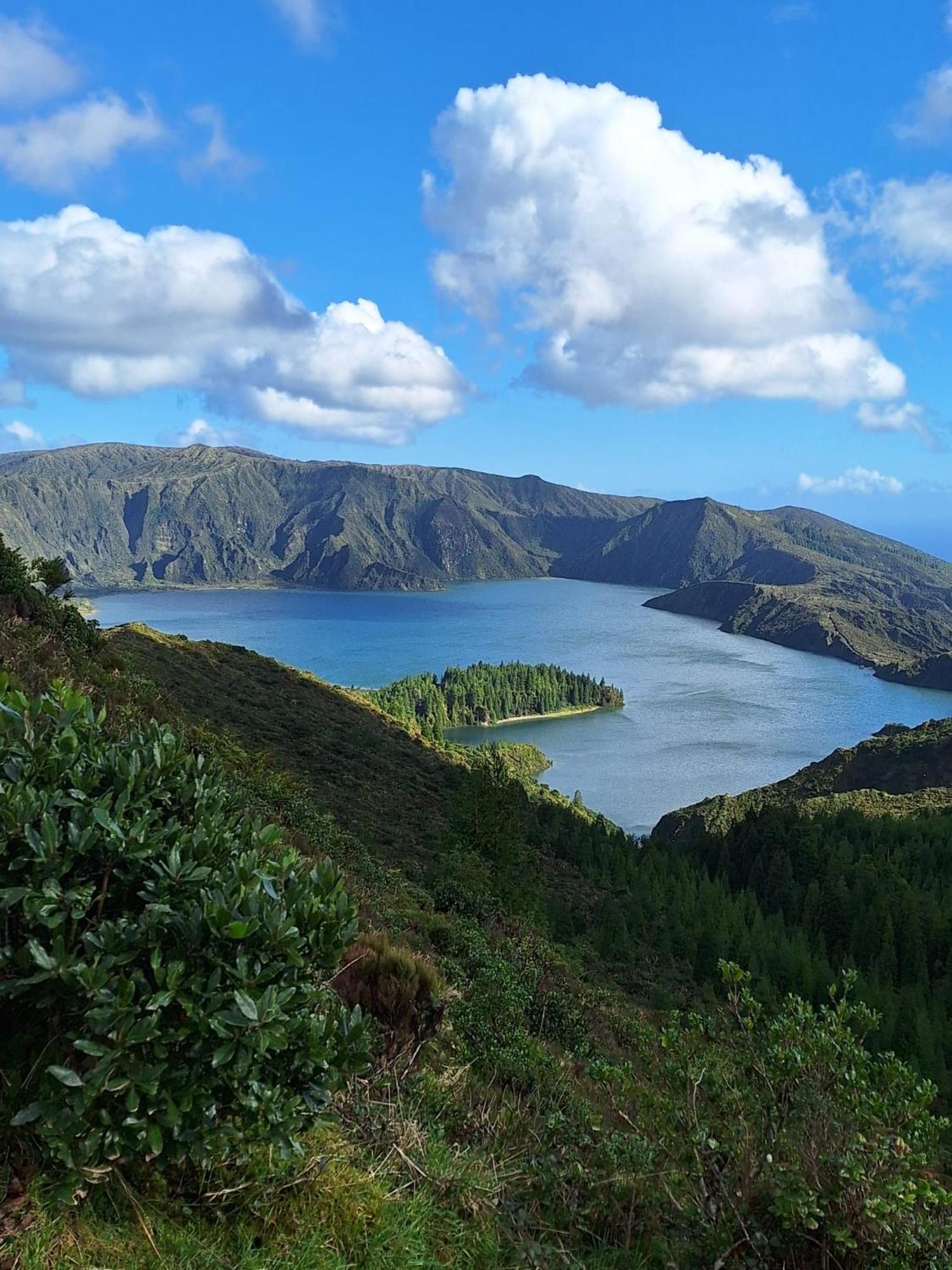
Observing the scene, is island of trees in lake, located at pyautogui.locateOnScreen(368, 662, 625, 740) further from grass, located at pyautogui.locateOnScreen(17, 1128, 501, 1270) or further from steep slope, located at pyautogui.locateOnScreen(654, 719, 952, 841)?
grass, located at pyautogui.locateOnScreen(17, 1128, 501, 1270)

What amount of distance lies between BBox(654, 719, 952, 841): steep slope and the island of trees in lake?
50.2 meters

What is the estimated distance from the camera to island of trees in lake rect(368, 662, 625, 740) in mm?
118125

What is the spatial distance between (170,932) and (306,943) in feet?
2.00

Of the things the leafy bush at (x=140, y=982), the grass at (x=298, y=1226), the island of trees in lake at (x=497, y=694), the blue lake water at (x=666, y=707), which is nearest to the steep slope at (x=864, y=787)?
the blue lake water at (x=666, y=707)

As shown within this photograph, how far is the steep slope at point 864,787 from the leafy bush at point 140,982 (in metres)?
57.3

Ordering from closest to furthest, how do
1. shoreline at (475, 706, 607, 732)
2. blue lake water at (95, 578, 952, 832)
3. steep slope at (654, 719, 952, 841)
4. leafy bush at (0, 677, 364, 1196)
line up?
leafy bush at (0, 677, 364, 1196)
steep slope at (654, 719, 952, 841)
blue lake water at (95, 578, 952, 832)
shoreline at (475, 706, 607, 732)

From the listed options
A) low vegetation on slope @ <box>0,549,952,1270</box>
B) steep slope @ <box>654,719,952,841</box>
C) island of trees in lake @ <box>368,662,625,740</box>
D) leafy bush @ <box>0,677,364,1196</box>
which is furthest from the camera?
island of trees in lake @ <box>368,662,625,740</box>

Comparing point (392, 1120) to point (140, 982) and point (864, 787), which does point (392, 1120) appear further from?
point (864, 787)

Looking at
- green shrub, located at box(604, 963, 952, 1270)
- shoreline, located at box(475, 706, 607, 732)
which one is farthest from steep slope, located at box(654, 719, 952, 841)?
green shrub, located at box(604, 963, 952, 1270)

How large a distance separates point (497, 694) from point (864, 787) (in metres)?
60.4

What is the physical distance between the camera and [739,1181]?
13.5 ft

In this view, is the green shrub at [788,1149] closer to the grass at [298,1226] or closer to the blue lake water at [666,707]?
the grass at [298,1226]

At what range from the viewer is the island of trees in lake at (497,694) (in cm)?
11812

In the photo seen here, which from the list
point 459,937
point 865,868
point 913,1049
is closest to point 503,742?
point 865,868
